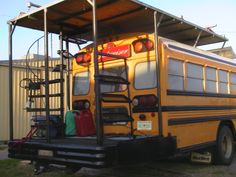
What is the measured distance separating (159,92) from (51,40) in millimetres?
2484

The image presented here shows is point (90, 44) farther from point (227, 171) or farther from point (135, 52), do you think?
point (227, 171)

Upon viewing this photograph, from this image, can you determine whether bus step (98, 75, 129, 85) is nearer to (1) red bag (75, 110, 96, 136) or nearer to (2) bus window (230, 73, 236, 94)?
(1) red bag (75, 110, 96, 136)

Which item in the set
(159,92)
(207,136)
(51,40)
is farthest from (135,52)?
(207,136)

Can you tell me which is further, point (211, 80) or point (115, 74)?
point (211, 80)

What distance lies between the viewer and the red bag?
728cm

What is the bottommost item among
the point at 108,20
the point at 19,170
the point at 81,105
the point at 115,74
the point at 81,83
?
the point at 19,170

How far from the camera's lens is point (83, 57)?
27.1 ft

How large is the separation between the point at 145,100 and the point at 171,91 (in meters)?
0.49

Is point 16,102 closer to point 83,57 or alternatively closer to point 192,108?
point 83,57

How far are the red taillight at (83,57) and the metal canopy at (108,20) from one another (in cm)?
42

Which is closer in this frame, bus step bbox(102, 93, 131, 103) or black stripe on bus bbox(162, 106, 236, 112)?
bus step bbox(102, 93, 131, 103)

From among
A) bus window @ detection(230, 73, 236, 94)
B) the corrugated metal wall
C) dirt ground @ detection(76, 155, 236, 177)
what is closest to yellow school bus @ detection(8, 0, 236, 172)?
dirt ground @ detection(76, 155, 236, 177)

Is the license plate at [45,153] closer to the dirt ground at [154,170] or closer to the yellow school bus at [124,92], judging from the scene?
the yellow school bus at [124,92]

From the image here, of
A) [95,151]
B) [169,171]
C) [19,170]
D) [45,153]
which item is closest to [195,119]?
[169,171]
